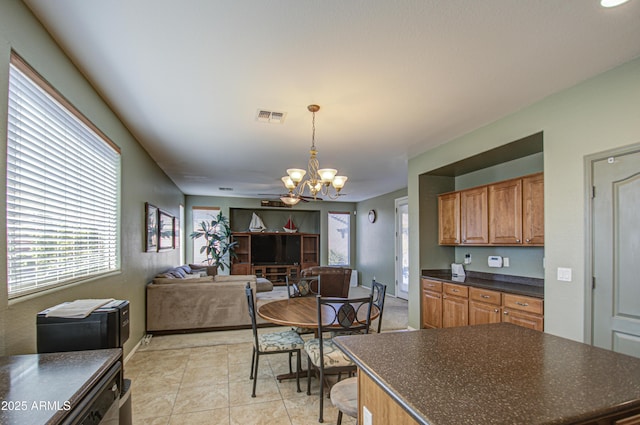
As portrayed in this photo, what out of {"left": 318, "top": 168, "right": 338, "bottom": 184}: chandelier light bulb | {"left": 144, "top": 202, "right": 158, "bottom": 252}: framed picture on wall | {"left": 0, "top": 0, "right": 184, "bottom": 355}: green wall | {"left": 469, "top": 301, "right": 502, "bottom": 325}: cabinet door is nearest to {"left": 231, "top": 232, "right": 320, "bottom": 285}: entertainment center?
{"left": 0, "top": 0, "right": 184, "bottom": 355}: green wall

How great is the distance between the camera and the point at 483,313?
3.64m

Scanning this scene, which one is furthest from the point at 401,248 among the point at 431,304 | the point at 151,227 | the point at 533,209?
the point at 151,227

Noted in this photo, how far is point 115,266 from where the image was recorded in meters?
3.47

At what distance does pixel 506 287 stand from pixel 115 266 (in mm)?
4050

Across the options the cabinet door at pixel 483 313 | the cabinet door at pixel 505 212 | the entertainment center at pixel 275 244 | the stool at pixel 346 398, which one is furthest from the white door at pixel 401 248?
the stool at pixel 346 398

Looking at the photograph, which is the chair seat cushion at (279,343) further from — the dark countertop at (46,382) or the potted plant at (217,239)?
the potted plant at (217,239)

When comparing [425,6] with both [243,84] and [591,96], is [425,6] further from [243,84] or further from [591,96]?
[591,96]

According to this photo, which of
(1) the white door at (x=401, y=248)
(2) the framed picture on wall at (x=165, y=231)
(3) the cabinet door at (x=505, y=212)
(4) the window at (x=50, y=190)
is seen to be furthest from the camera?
(1) the white door at (x=401, y=248)

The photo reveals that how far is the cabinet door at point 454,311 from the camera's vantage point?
3.91 meters

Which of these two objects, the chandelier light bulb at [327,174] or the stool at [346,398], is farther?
the chandelier light bulb at [327,174]

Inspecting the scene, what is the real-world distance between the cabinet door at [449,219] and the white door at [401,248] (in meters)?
3.02

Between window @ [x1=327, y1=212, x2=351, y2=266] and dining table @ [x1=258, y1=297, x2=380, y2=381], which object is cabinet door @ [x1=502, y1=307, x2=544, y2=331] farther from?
window @ [x1=327, y1=212, x2=351, y2=266]

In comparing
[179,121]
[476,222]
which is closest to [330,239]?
[476,222]

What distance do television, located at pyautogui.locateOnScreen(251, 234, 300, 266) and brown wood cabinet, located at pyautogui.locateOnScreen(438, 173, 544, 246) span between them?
19.2 feet
